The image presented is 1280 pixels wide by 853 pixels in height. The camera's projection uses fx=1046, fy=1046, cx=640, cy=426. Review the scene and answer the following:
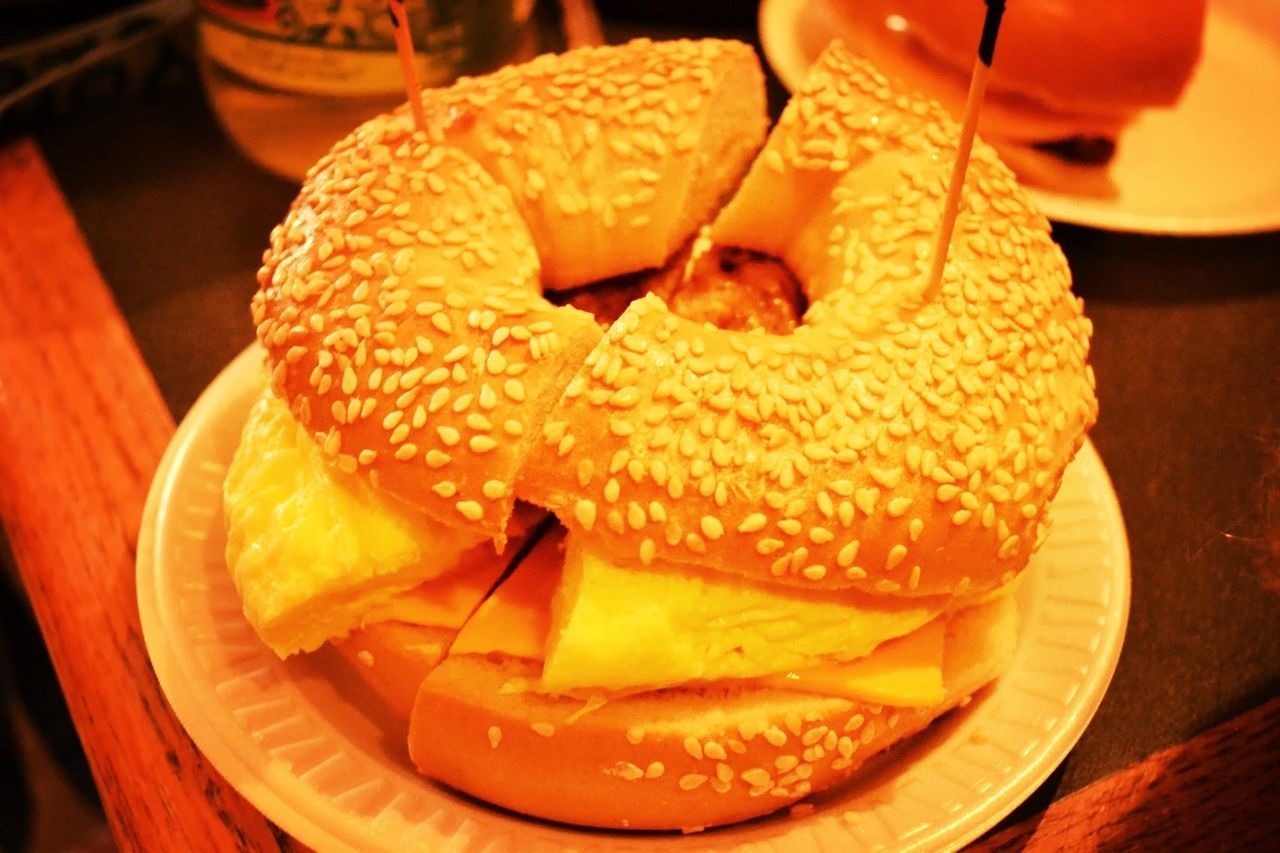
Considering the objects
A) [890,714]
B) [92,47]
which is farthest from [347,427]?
[92,47]

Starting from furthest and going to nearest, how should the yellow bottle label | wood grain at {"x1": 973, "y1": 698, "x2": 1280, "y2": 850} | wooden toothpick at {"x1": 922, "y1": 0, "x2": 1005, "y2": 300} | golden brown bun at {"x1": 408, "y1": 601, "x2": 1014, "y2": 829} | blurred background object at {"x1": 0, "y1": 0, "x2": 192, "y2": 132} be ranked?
blurred background object at {"x1": 0, "y1": 0, "x2": 192, "y2": 132} < the yellow bottle label < wood grain at {"x1": 973, "y1": 698, "x2": 1280, "y2": 850} < golden brown bun at {"x1": 408, "y1": 601, "x2": 1014, "y2": 829} < wooden toothpick at {"x1": 922, "y1": 0, "x2": 1005, "y2": 300}

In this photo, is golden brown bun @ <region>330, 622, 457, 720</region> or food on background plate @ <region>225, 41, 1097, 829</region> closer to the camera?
food on background plate @ <region>225, 41, 1097, 829</region>

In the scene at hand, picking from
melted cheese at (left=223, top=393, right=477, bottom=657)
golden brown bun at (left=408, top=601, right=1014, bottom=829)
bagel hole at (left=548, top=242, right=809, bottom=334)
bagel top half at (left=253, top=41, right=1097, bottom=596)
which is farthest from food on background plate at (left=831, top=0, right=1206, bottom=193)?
melted cheese at (left=223, top=393, right=477, bottom=657)

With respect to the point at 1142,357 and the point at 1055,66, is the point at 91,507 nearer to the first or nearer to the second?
the point at 1142,357

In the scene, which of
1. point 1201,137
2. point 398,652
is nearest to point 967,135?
point 398,652

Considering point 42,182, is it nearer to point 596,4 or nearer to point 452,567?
point 596,4

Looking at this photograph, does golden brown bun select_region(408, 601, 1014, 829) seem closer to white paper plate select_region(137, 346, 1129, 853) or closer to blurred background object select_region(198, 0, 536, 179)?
white paper plate select_region(137, 346, 1129, 853)
